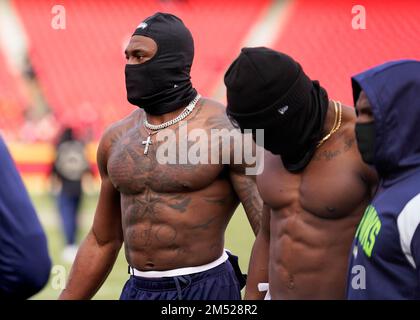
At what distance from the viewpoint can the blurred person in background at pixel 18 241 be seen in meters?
3.06

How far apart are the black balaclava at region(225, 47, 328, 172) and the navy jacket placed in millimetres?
Answer: 476

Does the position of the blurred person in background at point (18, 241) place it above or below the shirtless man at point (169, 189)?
above

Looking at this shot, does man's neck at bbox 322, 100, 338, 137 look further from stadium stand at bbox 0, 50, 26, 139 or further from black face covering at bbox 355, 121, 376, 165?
stadium stand at bbox 0, 50, 26, 139

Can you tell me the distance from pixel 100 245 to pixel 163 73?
109cm

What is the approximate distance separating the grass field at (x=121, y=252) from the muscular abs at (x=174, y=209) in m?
2.93

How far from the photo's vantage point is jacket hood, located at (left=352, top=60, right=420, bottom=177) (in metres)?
3.42

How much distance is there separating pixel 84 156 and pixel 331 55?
1158 cm

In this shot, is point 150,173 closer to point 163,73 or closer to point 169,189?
point 169,189

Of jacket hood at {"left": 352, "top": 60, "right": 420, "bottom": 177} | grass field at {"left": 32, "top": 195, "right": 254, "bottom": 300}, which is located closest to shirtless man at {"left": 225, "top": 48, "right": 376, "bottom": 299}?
jacket hood at {"left": 352, "top": 60, "right": 420, "bottom": 177}

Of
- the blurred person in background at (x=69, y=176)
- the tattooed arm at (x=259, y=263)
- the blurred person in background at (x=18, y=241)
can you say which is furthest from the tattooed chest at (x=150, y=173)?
the blurred person in background at (x=69, y=176)

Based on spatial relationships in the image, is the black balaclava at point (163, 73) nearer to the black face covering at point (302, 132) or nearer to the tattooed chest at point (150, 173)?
the tattooed chest at point (150, 173)

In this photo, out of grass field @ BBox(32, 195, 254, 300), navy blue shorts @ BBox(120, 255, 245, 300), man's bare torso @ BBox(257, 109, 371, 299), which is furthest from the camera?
grass field @ BBox(32, 195, 254, 300)

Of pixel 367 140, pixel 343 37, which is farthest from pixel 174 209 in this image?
pixel 343 37

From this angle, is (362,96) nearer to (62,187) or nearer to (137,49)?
(137,49)
